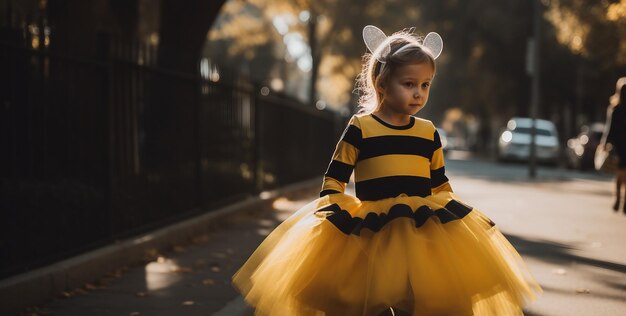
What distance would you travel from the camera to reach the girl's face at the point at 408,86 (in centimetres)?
422

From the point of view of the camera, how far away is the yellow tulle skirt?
3.96m

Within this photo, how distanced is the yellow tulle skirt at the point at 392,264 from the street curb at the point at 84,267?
7.46 ft

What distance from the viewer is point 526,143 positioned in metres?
34.2

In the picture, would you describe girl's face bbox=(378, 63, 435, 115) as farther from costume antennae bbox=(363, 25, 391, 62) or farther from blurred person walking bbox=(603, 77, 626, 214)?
blurred person walking bbox=(603, 77, 626, 214)

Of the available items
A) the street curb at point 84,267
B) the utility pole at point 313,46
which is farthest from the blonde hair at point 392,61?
the utility pole at point 313,46

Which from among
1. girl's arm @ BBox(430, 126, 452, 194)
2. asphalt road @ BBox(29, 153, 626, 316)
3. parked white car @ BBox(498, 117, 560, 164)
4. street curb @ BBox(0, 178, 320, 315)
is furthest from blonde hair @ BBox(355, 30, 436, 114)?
parked white car @ BBox(498, 117, 560, 164)

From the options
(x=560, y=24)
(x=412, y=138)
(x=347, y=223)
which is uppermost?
(x=560, y=24)

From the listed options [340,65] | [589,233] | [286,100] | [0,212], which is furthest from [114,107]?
[340,65]

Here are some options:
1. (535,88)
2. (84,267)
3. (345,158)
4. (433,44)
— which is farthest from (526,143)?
(345,158)

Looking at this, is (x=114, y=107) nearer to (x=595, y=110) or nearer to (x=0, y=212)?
(x=0, y=212)

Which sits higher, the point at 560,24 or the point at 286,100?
the point at 560,24

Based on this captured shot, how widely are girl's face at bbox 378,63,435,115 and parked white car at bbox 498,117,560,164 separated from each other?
30345 millimetres

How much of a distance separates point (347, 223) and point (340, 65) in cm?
4687

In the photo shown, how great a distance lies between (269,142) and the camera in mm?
15328
